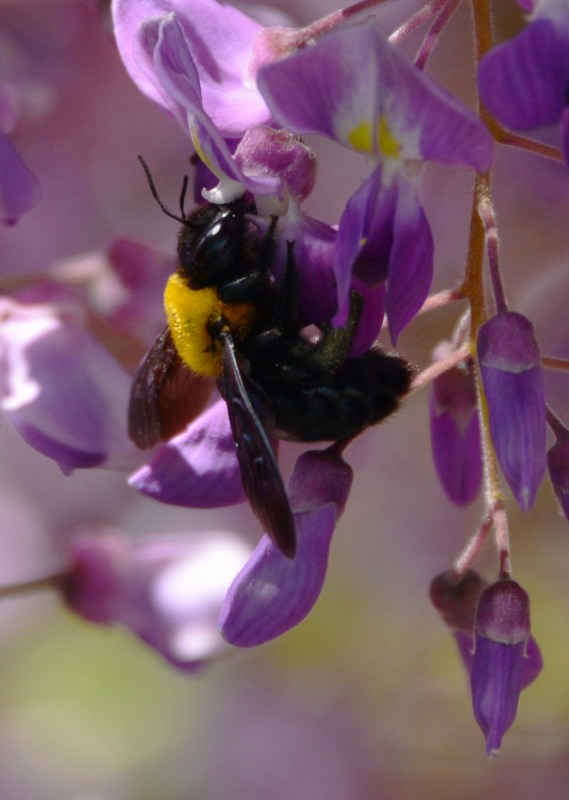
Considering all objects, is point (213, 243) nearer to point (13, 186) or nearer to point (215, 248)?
point (215, 248)

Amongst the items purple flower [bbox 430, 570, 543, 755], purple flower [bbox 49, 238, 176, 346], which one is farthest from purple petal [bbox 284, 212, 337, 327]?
purple flower [bbox 49, 238, 176, 346]

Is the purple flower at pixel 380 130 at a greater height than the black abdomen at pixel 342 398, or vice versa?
the purple flower at pixel 380 130

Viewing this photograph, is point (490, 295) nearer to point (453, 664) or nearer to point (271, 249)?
point (271, 249)

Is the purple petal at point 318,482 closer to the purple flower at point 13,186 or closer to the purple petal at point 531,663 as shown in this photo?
the purple petal at point 531,663

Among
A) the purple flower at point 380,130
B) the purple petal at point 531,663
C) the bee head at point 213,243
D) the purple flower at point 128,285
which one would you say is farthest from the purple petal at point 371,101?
the purple flower at point 128,285

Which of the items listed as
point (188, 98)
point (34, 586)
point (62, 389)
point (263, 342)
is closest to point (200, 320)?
point (263, 342)
